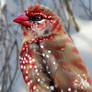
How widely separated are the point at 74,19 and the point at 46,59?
1.39m

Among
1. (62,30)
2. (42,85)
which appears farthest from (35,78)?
(62,30)

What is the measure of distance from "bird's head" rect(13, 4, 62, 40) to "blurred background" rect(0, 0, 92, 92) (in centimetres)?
34

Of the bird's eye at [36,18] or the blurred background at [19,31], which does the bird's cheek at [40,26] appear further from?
A: the blurred background at [19,31]

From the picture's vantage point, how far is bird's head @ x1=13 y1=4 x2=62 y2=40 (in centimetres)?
89

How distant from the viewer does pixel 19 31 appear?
1.49 m

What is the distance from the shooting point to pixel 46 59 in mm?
907

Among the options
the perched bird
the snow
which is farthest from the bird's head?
the snow

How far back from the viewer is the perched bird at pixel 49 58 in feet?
2.89

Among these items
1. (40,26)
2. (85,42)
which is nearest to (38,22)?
(40,26)

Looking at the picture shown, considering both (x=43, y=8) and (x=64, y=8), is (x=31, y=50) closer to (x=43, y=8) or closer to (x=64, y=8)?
(x=43, y=8)

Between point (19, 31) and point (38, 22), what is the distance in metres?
0.58

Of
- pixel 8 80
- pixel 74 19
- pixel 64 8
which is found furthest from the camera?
pixel 74 19

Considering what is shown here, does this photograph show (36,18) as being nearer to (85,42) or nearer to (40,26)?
(40,26)

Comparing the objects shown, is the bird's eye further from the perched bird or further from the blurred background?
the blurred background
